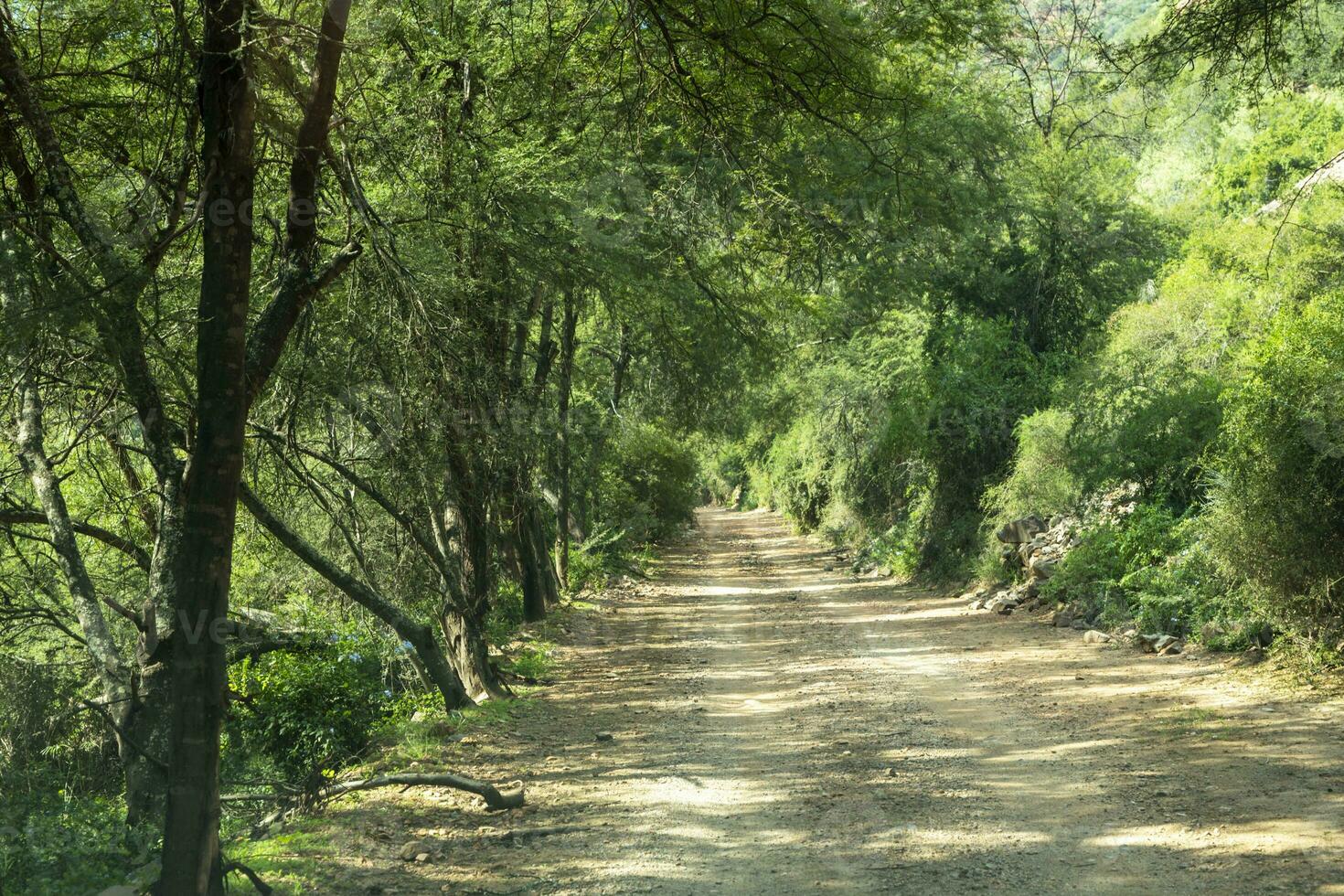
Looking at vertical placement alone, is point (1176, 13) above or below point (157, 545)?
above

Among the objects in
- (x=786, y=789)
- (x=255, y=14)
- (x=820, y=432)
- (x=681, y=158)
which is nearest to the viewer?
(x=255, y=14)

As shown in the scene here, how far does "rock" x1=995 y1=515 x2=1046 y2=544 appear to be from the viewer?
59.1 feet

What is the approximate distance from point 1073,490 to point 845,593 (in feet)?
20.5

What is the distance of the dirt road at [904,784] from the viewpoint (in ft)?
18.7

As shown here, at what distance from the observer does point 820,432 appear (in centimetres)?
3002

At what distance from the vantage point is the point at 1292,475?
31.2 feet

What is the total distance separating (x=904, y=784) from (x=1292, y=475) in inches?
187

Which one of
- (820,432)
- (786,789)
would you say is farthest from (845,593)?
(786,789)

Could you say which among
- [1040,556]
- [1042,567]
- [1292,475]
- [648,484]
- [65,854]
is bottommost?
[65,854]

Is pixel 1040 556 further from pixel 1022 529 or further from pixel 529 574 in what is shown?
pixel 529 574

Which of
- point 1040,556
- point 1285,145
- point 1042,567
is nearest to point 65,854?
point 1042,567

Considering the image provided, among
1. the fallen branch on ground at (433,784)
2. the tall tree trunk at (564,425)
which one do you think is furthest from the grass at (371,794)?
the tall tree trunk at (564,425)

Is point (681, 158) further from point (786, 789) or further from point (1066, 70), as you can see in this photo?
point (786, 789)

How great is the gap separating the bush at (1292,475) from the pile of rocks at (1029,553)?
247 inches
